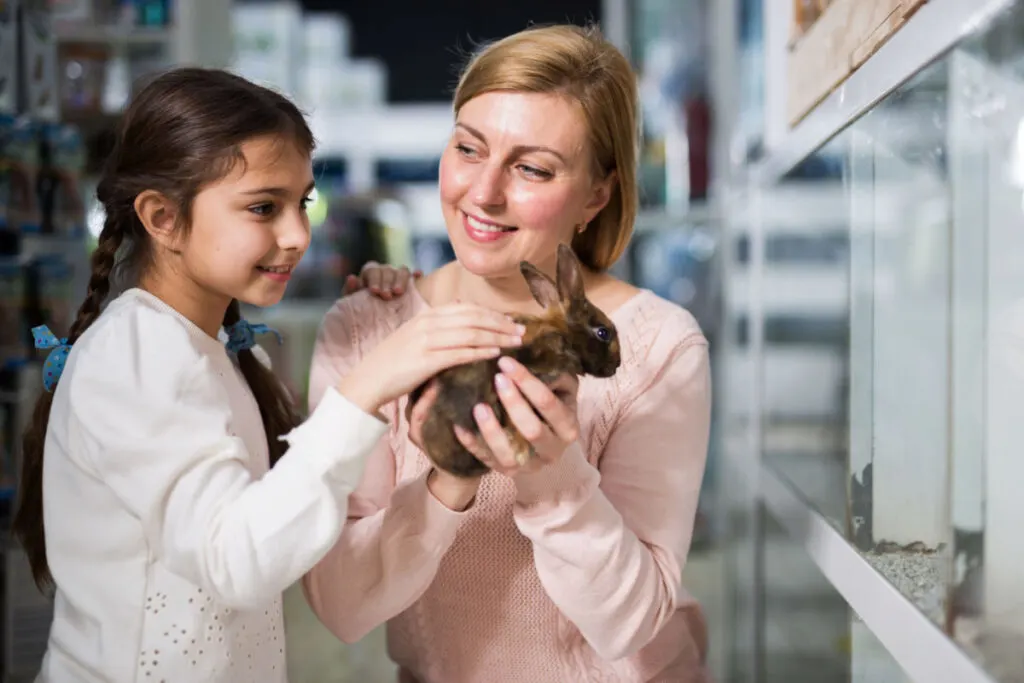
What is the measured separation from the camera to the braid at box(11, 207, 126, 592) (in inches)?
41.8

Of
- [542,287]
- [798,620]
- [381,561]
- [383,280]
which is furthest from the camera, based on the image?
[798,620]

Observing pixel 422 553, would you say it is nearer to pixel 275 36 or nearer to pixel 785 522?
pixel 785 522

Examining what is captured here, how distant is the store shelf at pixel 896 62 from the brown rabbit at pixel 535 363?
0.38 m

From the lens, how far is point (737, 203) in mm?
2803

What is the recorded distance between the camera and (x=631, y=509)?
3.97 ft

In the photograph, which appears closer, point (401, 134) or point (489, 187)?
point (489, 187)

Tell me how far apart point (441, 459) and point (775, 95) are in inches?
48.8

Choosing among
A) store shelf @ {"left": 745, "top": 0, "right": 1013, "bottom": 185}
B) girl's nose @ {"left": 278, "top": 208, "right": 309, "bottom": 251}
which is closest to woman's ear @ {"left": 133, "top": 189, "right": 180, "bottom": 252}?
girl's nose @ {"left": 278, "top": 208, "right": 309, "bottom": 251}

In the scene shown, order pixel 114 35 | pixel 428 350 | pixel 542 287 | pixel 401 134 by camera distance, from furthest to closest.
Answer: pixel 401 134, pixel 114 35, pixel 542 287, pixel 428 350

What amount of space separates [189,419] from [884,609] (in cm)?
72

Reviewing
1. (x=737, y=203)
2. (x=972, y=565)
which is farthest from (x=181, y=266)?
(x=737, y=203)

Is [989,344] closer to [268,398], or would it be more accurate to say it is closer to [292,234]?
[292,234]

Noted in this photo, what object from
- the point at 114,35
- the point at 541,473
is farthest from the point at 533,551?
the point at 114,35

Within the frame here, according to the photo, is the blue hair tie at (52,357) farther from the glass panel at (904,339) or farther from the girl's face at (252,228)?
the glass panel at (904,339)
